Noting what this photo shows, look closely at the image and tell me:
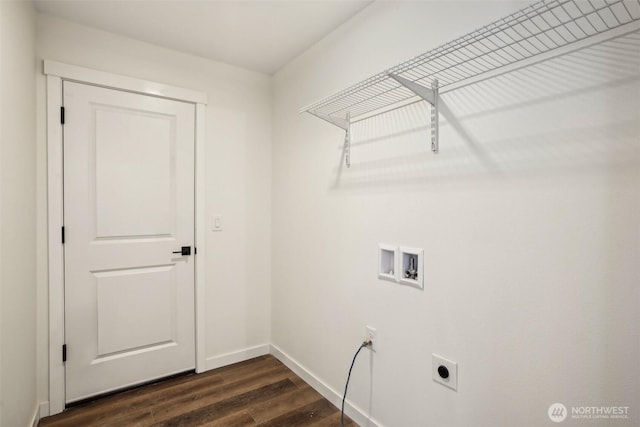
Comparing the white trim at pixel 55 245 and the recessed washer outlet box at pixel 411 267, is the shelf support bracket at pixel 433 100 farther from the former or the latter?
the white trim at pixel 55 245

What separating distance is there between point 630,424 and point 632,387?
0.11 meters

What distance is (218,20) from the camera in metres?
1.94

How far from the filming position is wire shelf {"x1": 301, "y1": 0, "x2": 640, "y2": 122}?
0.94 metres

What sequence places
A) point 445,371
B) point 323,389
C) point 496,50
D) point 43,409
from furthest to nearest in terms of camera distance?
1. point 323,389
2. point 43,409
3. point 445,371
4. point 496,50

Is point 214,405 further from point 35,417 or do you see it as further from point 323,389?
point 35,417

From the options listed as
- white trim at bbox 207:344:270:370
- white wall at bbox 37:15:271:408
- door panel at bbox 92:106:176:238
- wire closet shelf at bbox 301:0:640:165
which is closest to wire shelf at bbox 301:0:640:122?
wire closet shelf at bbox 301:0:640:165

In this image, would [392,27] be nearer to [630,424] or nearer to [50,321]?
[630,424]

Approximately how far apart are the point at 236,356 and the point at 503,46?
2.67 m

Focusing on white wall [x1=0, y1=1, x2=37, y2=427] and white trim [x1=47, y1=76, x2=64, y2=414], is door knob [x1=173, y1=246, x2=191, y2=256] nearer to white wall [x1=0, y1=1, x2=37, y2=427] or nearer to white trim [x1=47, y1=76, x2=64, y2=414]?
white trim [x1=47, y1=76, x2=64, y2=414]

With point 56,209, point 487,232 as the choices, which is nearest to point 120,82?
point 56,209

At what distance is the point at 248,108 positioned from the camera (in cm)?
267

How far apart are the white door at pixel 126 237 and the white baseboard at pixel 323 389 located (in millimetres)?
700

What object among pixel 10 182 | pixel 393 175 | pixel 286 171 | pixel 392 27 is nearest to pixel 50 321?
pixel 10 182

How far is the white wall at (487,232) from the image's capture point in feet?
3.19
